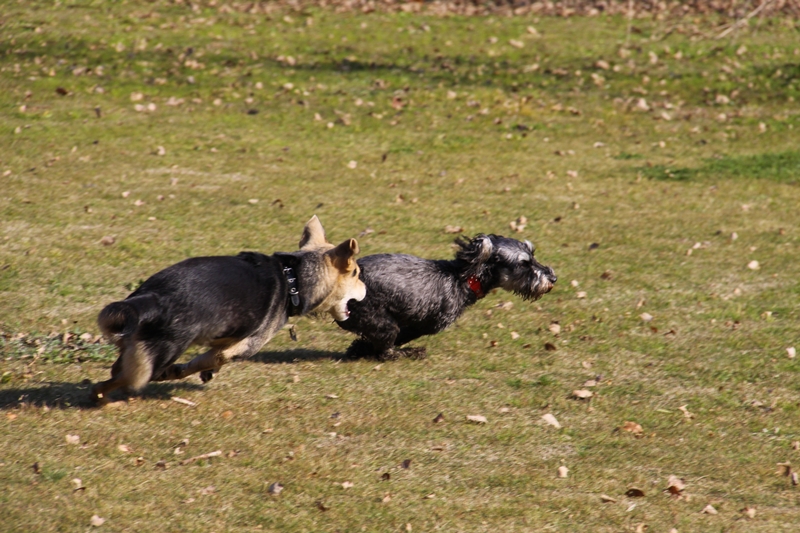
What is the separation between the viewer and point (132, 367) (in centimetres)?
616

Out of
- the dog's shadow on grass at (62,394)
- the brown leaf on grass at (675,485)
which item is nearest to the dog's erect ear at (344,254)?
the dog's shadow on grass at (62,394)

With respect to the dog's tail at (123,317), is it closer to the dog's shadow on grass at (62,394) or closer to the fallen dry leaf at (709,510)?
the dog's shadow on grass at (62,394)

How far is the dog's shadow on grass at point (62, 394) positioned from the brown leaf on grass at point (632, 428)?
3.46 meters

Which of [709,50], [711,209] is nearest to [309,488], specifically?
[711,209]

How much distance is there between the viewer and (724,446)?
6879mm

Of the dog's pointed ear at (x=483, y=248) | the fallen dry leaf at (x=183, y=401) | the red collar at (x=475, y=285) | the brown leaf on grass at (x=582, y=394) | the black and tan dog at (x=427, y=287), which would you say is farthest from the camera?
the red collar at (x=475, y=285)

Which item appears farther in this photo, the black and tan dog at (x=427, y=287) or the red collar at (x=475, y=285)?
the red collar at (x=475, y=285)

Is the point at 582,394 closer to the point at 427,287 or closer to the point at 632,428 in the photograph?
the point at 632,428

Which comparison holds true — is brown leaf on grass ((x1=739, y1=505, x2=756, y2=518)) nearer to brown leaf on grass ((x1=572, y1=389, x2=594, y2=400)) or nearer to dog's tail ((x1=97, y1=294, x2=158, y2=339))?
brown leaf on grass ((x1=572, y1=389, x2=594, y2=400))

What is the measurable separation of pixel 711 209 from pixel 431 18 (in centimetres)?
1155

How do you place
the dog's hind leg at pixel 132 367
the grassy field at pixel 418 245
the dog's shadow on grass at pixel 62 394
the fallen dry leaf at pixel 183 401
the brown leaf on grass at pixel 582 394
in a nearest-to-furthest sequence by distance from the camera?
the grassy field at pixel 418 245 < the dog's hind leg at pixel 132 367 < the dog's shadow on grass at pixel 62 394 < the fallen dry leaf at pixel 183 401 < the brown leaf on grass at pixel 582 394

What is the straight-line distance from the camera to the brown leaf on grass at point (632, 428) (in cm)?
704

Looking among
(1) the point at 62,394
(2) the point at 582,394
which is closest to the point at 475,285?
(2) the point at 582,394

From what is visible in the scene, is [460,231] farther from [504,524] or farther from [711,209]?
[504,524]
